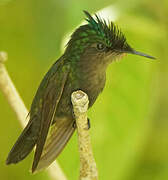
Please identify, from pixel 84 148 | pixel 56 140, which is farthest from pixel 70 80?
pixel 84 148

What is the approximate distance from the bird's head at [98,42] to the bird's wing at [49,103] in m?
0.14

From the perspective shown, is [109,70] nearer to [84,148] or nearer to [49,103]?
[49,103]

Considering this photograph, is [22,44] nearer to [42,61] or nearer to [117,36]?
[42,61]

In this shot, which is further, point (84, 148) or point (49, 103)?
point (49, 103)

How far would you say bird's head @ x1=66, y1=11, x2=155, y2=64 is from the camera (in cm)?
290

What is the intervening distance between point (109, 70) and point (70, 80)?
1.24ft

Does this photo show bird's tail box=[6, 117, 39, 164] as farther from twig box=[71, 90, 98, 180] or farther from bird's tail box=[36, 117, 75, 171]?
twig box=[71, 90, 98, 180]

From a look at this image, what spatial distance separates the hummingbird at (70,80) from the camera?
114 inches

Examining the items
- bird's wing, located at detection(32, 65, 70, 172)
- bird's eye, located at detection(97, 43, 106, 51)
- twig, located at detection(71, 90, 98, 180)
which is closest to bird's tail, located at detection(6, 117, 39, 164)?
bird's wing, located at detection(32, 65, 70, 172)

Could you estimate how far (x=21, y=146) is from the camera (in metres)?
3.03

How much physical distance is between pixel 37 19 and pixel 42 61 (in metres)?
0.28

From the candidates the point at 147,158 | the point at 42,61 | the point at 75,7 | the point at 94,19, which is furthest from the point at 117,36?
the point at 147,158

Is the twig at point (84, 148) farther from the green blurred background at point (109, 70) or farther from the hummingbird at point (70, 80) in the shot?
the green blurred background at point (109, 70)

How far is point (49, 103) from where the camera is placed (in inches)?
112
